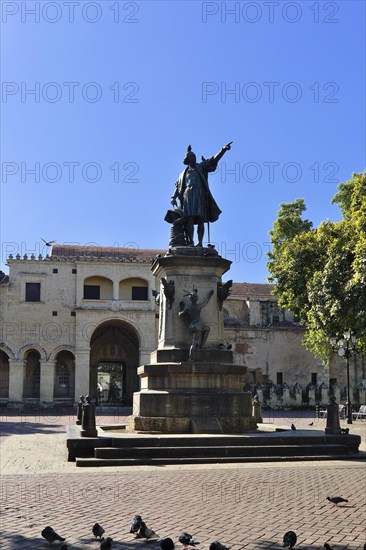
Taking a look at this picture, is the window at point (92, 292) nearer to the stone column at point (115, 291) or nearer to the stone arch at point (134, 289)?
the stone column at point (115, 291)

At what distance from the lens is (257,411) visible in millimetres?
18766

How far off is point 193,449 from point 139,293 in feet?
114

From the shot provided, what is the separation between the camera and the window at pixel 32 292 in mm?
45469

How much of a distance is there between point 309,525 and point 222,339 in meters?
8.65

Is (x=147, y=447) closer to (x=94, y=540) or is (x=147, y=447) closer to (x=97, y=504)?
(x=97, y=504)

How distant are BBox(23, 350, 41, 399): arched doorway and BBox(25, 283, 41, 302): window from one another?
378 cm

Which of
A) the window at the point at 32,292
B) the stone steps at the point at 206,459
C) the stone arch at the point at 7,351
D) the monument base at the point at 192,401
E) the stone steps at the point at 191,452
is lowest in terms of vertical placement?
the stone steps at the point at 206,459

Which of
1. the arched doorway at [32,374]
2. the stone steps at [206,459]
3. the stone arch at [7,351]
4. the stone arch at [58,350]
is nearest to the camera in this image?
the stone steps at [206,459]

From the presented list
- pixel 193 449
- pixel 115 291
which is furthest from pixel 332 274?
pixel 115 291

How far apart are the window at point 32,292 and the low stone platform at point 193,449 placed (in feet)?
108

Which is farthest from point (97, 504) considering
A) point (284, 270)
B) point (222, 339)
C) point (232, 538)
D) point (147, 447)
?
point (284, 270)

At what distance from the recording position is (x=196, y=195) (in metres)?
17.0

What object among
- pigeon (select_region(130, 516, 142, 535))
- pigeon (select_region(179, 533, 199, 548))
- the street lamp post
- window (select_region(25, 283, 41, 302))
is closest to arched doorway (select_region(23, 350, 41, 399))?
window (select_region(25, 283, 41, 302))

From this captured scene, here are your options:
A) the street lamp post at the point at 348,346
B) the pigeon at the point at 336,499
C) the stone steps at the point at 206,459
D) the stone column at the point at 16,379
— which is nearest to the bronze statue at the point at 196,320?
the stone steps at the point at 206,459
